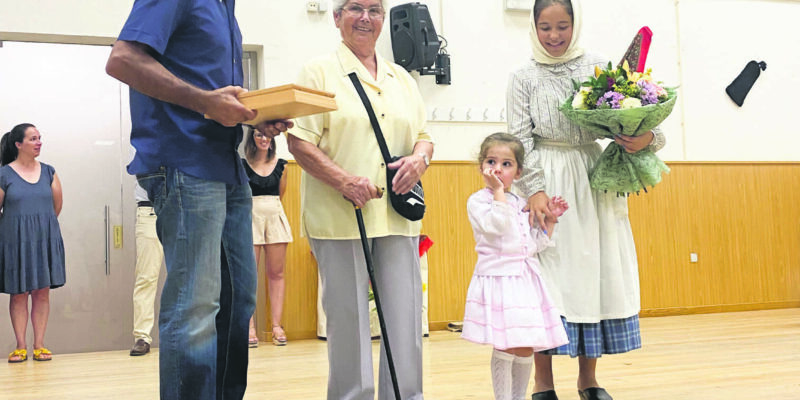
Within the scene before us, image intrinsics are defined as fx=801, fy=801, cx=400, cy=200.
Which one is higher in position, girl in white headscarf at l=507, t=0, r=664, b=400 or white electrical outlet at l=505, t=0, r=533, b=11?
white electrical outlet at l=505, t=0, r=533, b=11

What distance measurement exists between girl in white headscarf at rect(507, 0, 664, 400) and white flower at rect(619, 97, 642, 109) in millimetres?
172

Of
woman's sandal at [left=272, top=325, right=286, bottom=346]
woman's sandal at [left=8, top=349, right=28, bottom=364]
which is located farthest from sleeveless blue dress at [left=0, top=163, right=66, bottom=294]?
woman's sandal at [left=272, top=325, right=286, bottom=346]

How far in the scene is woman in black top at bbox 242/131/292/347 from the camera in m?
5.66

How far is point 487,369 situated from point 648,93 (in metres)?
1.86

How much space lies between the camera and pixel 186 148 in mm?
A: 1960

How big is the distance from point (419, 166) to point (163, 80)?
918 millimetres

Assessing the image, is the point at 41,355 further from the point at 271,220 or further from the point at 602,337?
the point at 602,337

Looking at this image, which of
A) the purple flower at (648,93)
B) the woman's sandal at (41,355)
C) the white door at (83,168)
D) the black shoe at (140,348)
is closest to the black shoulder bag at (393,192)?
the purple flower at (648,93)

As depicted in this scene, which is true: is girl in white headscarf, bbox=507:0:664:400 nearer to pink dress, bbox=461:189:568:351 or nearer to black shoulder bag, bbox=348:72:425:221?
pink dress, bbox=461:189:568:351

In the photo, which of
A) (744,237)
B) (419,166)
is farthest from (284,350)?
(744,237)

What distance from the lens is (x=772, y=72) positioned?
7.43 meters

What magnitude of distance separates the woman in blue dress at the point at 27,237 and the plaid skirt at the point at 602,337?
388 cm

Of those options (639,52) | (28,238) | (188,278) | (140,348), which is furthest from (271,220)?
(188,278)

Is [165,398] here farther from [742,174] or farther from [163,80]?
[742,174]
